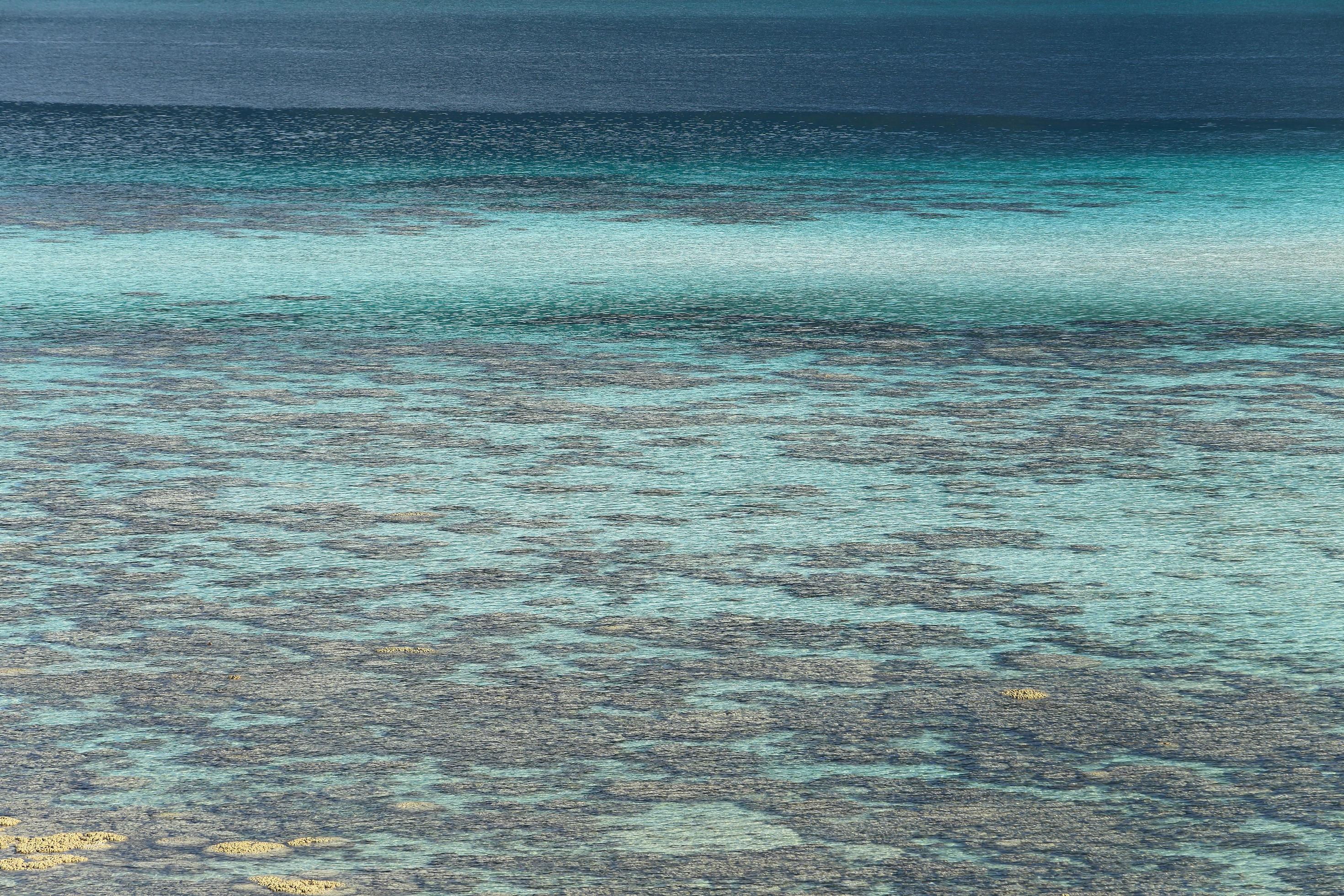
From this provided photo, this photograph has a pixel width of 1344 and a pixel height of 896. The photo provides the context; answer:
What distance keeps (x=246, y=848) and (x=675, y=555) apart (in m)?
1.17

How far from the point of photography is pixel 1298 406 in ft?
13.7

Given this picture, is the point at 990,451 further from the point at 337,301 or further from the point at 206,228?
the point at 206,228

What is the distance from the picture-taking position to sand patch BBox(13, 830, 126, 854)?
6.72 ft

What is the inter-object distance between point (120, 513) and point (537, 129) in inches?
251

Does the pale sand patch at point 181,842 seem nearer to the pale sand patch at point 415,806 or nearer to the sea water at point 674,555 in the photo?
the sea water at point 674,555

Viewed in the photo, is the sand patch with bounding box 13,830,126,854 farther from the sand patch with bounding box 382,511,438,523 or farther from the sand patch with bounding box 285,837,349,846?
the sand patch with bounding box 382,511,438,523

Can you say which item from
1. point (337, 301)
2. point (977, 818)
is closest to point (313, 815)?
point (977, 818)

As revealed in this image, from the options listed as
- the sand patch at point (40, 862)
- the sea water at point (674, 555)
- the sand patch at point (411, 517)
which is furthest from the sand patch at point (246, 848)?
the sand patch at point (411, 517)

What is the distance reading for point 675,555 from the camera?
123 inches

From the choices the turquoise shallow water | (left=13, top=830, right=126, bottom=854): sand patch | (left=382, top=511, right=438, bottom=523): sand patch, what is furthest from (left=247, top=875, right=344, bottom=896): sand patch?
(left=382, top=511, right=438, bottom=523): sand patch

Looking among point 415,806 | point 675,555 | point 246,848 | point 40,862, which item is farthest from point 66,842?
point 675,555

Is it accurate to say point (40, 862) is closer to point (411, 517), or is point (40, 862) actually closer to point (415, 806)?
point (415, 806)

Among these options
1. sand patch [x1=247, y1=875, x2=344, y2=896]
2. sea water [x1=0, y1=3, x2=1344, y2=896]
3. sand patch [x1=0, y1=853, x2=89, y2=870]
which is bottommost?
sand patch [x1=247, y1=875, x2=344, y2=896]

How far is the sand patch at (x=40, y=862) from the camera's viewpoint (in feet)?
6.57
